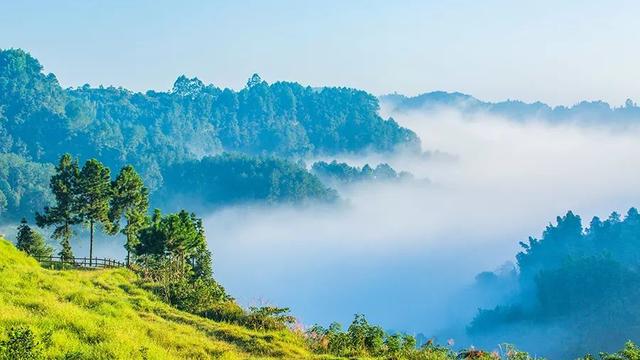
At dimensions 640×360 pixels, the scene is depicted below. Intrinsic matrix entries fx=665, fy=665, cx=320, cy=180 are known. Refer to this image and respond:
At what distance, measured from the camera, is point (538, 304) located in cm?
19338

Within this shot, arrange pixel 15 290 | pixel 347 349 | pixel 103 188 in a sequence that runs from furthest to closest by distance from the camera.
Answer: pixel 103 188 < pixel 347 349 < pixel 15 290

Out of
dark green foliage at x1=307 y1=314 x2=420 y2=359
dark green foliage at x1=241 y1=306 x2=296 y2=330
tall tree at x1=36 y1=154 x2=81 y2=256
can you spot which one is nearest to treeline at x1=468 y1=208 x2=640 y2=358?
tall tree at x1=36 y1=154 x2=81 y2=256

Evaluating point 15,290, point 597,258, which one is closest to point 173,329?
point 15,290

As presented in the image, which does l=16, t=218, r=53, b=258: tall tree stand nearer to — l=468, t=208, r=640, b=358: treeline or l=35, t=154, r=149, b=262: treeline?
l=35, t=154, r=149, b=262: treeline

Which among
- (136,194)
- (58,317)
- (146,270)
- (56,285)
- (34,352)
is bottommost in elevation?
(34,352)

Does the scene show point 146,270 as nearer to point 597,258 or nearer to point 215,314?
point 215,314

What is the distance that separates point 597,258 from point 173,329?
571 feet

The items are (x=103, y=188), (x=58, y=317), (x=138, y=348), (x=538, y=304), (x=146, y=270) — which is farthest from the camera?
(x=538, y=304)

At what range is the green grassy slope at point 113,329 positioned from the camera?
18.2 meters

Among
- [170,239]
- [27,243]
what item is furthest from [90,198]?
[170,239]

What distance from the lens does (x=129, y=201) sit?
70.8m

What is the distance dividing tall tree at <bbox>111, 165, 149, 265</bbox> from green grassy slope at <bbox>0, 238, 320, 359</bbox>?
115 feet

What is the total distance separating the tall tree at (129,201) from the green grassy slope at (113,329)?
34991 millimetres

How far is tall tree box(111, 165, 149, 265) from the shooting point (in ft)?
228
